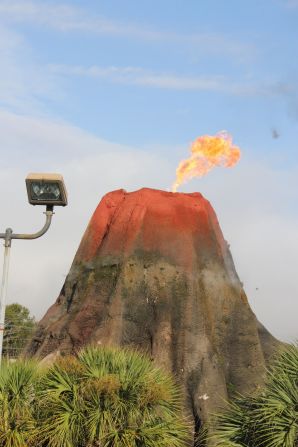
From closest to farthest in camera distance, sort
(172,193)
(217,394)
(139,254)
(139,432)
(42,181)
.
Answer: (42,181)
(139,432)
(217,394)
(139,254)
(172,193)

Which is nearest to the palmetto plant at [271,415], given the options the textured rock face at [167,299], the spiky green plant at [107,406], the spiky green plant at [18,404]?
the spiky green plant at [107,406]

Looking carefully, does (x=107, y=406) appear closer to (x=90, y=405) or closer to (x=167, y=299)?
(x=90, y=405)

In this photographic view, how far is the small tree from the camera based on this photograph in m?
73.4

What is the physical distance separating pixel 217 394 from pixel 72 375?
5941mm

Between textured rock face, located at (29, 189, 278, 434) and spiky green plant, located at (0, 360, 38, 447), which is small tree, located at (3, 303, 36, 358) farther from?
spiky green plant, located at (0, 360, 38, 447)

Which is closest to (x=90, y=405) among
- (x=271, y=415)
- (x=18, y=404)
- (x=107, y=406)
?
(x=107, y=406)

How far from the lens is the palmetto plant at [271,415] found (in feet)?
44.8

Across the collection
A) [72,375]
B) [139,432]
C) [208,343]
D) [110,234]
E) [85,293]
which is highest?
[110,234]

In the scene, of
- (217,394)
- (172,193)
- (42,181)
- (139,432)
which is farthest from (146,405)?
(172,193)

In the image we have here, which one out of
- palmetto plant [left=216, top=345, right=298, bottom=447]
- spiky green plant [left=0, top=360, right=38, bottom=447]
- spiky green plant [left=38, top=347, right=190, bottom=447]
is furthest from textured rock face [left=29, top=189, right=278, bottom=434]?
palmetto plant [left=216, top=345, right=298, bottom=447]

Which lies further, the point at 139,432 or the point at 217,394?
the point at 217,394

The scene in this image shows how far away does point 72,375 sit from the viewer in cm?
1581

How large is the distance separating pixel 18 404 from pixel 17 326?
61.8 m

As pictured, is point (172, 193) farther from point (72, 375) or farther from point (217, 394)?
point (72, 375)
